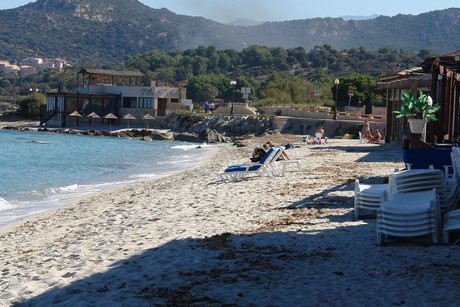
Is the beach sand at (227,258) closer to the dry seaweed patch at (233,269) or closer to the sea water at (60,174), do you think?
the dry seaweed patch at (233,269)

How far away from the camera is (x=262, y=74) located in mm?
146875

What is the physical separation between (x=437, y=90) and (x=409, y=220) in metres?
10.8

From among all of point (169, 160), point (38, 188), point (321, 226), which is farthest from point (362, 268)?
point (169, 160)

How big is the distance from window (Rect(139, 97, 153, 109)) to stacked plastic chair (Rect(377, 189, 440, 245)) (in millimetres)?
65632

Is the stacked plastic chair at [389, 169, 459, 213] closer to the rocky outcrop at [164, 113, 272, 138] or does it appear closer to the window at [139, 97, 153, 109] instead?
the rocky outcrop at [164, 113, 272, 138]

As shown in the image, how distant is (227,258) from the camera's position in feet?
24.3

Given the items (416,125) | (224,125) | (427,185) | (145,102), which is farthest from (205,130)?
(427,185)

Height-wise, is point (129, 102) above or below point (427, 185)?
above

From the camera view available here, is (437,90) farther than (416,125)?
Yes

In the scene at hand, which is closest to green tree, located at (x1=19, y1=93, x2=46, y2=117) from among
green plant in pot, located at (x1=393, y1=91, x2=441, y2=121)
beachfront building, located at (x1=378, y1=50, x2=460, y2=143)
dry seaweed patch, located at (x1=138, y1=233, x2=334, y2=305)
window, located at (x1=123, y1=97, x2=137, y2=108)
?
window, located at (x1=123, y1=97, x2=137, y2=108)

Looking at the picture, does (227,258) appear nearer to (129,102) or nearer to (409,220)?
(409,220)

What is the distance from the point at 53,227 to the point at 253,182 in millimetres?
4966

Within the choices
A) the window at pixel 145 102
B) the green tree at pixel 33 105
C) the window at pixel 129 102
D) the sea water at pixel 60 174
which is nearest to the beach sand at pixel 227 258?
the sea water at pixel 60 174

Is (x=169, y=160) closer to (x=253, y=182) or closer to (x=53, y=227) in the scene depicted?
(x=253, y=182)
